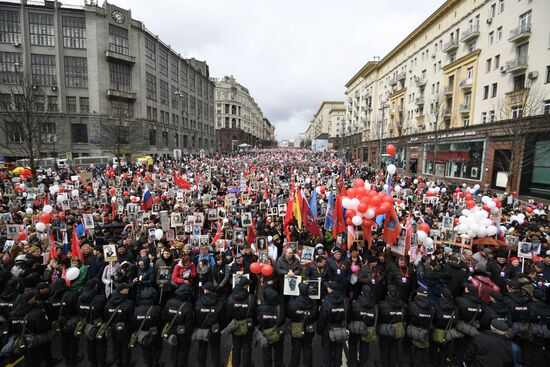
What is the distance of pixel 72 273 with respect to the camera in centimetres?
569

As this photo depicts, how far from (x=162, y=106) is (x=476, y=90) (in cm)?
5054

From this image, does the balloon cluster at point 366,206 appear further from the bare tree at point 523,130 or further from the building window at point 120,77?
the building window at point 120,77

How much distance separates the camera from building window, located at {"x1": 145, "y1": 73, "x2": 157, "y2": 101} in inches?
1913

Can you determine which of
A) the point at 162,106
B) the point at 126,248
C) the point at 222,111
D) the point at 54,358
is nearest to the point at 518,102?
the point at 126,248

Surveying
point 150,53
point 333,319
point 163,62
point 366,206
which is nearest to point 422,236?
point 366,206

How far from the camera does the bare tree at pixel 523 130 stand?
1938 cm

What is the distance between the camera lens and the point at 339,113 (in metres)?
120

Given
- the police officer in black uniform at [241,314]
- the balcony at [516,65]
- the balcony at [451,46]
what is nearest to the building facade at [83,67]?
the balcony at [451,46]

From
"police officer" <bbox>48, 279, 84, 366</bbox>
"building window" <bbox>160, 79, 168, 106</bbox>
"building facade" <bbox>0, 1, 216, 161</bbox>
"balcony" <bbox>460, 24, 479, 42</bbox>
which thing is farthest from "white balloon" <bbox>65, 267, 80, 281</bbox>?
"building window" <bbox>160, 79, 168, 106</bbox>

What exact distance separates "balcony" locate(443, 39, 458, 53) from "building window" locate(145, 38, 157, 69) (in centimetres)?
4661

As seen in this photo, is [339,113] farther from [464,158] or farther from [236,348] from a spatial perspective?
[236,348]

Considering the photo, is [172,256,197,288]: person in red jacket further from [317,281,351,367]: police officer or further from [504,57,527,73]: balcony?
[504,57,527,73]: balcony

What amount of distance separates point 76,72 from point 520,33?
54460 millimetres

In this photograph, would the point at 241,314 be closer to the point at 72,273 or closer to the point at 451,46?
the point at 72,273
